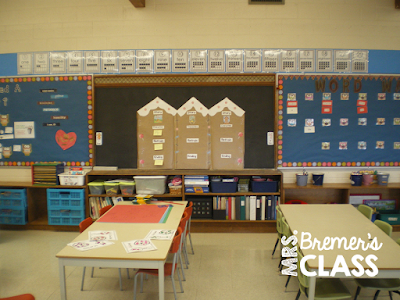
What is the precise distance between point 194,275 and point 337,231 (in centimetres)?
167

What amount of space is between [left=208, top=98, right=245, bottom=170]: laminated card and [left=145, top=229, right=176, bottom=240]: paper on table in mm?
2051

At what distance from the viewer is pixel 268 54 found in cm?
443

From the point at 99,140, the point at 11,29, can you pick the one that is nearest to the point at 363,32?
the point at 99,140

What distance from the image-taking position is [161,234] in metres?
2.59

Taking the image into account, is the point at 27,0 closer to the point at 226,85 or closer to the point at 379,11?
the point at 226,85

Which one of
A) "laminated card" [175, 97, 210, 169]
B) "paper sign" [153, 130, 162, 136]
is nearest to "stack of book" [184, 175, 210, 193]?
"laminated card" [175, 97, 210, 169]

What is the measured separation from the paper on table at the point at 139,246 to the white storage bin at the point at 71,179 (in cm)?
243

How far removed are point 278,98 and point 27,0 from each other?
459 cm

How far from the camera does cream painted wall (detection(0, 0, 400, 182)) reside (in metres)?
4.39

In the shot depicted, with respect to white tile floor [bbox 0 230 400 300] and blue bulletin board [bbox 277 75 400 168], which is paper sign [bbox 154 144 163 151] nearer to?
white tile floor [bbox 0 230 400 300]

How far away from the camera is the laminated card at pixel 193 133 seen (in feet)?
14.8

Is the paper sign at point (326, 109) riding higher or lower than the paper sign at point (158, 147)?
higher

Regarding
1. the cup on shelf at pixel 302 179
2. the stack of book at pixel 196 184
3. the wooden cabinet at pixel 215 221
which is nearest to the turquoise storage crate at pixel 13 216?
the wooden cabinet at pixel 215 221

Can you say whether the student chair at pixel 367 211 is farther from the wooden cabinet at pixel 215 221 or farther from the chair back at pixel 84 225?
the chair back at pixel 84 225
